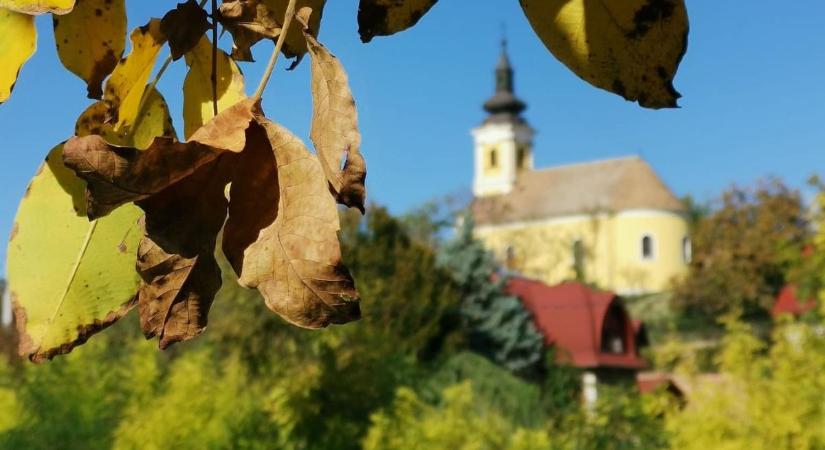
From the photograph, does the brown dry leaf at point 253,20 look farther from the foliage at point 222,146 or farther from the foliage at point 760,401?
the foliage at point 760,401

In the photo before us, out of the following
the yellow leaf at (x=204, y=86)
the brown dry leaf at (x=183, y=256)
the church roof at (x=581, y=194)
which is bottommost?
the brown dry leaf at (x=183, y=256)

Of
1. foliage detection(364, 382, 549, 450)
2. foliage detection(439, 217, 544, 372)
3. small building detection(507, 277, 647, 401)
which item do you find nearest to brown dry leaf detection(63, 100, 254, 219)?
foliage detection(364, 382, 549, 450)

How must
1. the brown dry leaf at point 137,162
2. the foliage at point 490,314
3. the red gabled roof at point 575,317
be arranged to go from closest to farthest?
the brown dry leaf at point 137,162, the foliage at point 490,314, the red gabled roof at point 575,317

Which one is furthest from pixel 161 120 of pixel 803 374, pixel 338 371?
pixel 338 371

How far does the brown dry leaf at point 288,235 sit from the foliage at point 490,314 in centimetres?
959

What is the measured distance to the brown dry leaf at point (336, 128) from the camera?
142mm

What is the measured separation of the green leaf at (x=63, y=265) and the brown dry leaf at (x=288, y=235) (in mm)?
45

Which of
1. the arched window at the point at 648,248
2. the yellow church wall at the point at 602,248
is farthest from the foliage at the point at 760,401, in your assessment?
the arched window at the point at 648,248

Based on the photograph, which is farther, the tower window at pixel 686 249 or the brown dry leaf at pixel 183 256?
the tower window at pixel 686 249

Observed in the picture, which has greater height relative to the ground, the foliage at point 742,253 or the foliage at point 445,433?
the foliage at point 742,253

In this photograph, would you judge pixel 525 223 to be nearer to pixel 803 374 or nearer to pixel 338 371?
pixel 338 371

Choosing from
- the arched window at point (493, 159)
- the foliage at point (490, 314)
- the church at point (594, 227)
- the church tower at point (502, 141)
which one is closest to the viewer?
the foliage at point (490, 314)

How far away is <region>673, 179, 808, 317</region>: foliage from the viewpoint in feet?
49.4

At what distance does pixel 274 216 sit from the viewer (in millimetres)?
148
